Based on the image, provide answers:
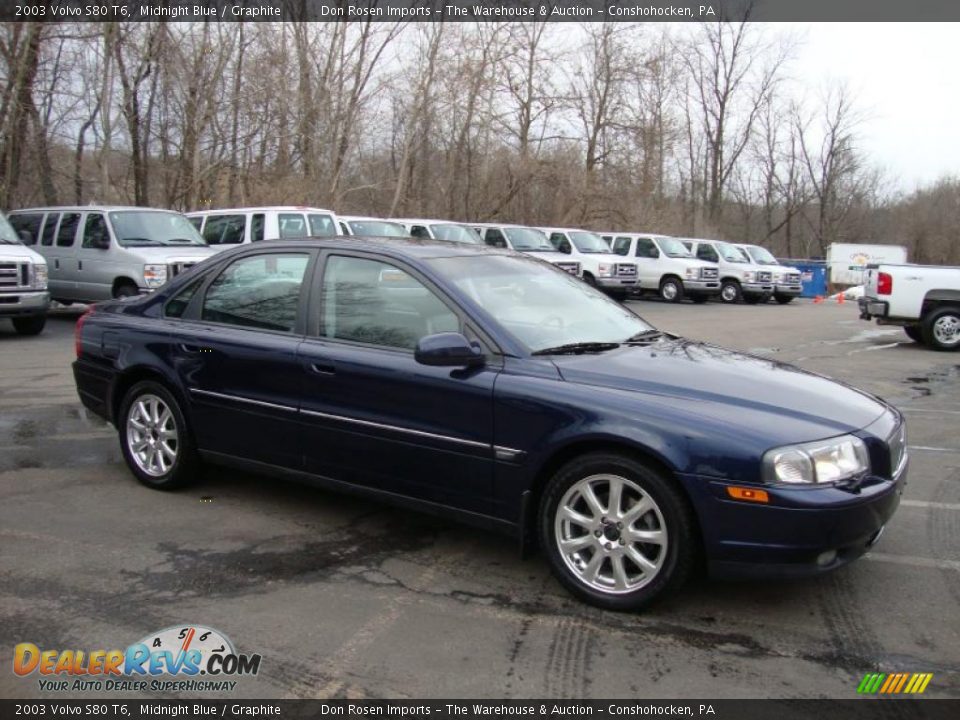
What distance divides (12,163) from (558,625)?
2250 cm

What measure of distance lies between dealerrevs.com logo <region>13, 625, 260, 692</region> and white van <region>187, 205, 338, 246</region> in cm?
1219

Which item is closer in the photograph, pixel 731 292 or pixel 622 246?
pixel 731 292

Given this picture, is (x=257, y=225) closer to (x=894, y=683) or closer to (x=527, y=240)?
(x=527, y=240)

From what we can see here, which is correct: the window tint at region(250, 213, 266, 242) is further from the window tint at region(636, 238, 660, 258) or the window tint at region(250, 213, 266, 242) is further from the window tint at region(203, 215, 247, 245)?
the window tint at region(636, 238, 660, 258)

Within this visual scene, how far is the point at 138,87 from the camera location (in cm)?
2284

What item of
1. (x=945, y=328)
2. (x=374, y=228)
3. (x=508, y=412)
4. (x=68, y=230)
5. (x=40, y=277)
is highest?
(x=374, y=228)

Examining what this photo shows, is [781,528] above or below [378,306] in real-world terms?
below

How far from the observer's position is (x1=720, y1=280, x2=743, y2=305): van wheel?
85.5 feet

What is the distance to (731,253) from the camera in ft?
88.1

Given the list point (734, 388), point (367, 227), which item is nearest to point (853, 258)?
point (367, 227)

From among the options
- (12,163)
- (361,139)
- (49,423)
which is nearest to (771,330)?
(49,423)

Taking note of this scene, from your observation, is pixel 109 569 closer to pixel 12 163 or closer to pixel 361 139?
pixel 12 163

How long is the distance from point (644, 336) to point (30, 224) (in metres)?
14.3

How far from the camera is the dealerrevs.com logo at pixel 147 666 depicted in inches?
121
